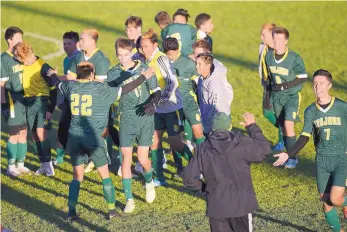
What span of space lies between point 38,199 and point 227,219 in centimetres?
498

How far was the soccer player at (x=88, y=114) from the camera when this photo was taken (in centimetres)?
1143

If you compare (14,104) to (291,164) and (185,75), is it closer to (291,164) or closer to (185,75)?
(185,75)

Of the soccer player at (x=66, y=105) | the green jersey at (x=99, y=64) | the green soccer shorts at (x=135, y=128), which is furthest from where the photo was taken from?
the green jersey at (x=99, y=64)

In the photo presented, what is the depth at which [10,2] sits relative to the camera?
29047 millimetres

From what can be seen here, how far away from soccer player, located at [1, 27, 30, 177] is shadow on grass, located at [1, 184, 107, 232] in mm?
686

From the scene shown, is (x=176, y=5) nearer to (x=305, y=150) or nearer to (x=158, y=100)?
(x=305, y=150)

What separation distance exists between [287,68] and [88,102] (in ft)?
13.3

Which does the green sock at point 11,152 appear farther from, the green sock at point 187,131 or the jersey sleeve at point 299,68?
the jersey sleeve at point 299,68

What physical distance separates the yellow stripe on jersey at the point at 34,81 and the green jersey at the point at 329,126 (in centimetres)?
526

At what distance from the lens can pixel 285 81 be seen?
14.0 metres

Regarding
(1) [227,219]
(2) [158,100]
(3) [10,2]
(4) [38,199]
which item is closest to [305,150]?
(2) [158,100]

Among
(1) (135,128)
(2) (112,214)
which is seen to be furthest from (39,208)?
(1) (135,128)

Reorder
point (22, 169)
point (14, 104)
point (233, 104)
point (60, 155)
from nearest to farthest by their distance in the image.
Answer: point (14, 104) → point (22, 169) → point (60, 155) → point (233, 104)

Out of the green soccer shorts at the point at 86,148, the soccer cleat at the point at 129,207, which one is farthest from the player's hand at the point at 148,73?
the soccer cleat at the point at 129,207
